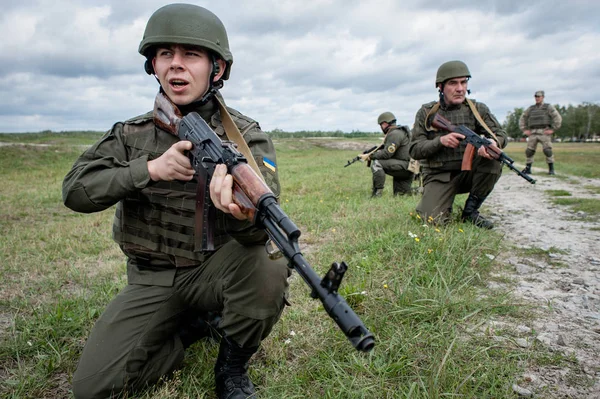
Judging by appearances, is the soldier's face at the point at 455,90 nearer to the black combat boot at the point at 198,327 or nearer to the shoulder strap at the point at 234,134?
the shoulder strap at the point at 234,134

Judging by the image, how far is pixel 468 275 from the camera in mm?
3723

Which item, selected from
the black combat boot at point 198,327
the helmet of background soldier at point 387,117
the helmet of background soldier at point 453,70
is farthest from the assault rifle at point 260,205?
the helmet of background soldier at point 387,117

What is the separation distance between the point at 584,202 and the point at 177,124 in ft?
25.4

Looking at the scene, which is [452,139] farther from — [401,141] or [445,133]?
[401,141]

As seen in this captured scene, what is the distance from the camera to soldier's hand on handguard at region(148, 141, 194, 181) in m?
2.38

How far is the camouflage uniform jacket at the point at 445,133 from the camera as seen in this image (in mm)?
6020

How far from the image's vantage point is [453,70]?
5820mm

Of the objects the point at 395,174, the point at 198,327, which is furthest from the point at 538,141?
the point at 198,327

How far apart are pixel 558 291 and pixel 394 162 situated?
6.42 metres

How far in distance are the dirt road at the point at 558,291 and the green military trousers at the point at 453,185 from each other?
26.9 inches

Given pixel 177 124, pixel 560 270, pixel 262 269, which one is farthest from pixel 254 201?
pixel 560 270

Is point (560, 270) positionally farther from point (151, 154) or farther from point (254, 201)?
point (151, 154)

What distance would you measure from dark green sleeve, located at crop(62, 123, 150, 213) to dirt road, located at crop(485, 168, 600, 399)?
8.04 ft

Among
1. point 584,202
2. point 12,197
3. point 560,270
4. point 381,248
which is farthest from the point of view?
point 12,197
